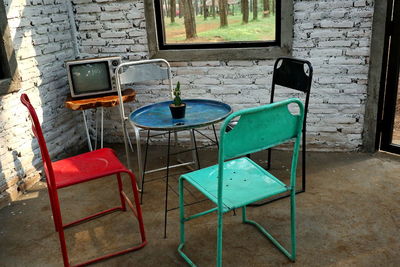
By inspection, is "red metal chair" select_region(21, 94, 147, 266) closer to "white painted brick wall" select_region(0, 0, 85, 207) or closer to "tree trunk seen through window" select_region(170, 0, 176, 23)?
"white painted brick wall" select_region(0, 0, 85, 207)

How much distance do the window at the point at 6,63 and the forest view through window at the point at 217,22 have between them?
127 centimetres

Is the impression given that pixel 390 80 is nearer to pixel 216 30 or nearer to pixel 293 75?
pixel 293 75

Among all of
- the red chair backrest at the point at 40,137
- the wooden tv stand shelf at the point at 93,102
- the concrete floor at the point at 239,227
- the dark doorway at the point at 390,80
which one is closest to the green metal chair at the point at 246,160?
the concrete floor at the point at 239,227

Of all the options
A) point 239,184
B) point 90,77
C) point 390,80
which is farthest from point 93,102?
point 390,80

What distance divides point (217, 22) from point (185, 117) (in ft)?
4.47

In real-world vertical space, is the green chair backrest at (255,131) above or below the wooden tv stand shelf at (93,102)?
above

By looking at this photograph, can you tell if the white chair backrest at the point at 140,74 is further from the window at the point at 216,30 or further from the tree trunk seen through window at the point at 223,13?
the tree trunk seen through window at the point at 223,13

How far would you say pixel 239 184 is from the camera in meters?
2.11

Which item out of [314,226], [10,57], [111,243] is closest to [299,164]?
[314,226]

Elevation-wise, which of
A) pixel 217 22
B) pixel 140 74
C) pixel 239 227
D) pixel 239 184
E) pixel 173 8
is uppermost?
pixel 173 8

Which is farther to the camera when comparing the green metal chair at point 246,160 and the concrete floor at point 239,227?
the concrete floor at point 239,227

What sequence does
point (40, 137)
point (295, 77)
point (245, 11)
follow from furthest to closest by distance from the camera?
point (245, 11) < point (295, 77) < point (40, 137)

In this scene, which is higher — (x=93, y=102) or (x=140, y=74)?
(x=140, y=74)

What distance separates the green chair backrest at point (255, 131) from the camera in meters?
1.76
